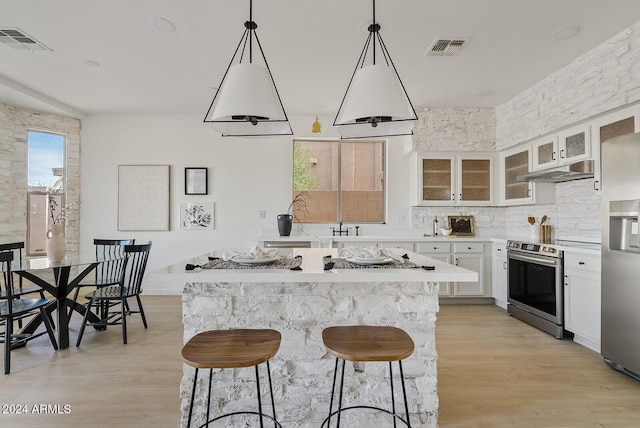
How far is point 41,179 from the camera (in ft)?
15.9

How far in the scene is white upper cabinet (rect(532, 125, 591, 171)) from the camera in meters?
3.33

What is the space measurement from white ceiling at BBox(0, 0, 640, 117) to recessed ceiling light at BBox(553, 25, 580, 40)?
0.07 m

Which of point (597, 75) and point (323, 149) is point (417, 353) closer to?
point (597, 75)

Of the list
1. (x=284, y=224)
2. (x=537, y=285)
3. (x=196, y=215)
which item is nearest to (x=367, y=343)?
(x=537, y=285)

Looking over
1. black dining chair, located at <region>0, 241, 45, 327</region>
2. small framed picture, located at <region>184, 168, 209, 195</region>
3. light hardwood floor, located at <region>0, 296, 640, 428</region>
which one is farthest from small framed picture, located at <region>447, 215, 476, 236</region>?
black dining chair, located at <region>0, 241, 45, 327</region>

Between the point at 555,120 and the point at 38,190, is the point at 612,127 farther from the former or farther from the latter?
the point at 38,190

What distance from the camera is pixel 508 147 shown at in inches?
180

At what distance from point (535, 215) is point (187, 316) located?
4.46 meters

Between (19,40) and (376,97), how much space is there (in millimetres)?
3384

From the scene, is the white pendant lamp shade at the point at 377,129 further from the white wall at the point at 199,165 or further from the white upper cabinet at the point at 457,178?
the white wall at the point at 199,165

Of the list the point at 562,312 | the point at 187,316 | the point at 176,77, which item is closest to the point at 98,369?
the point at 187,316

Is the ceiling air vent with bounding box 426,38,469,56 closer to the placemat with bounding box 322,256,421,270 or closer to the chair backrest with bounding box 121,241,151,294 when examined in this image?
the placemat with bounding box 322,256,421,270

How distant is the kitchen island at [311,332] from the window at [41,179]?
4.32 metres

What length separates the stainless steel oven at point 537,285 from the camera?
11.0 feet
